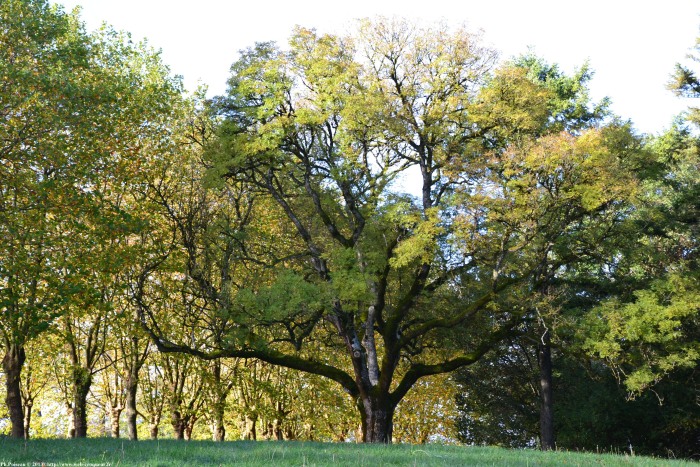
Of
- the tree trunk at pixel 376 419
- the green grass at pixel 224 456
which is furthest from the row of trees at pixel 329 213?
the green grass at pixel 224 456

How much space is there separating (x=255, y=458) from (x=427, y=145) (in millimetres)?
15196

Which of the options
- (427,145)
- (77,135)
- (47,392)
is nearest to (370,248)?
(427,145)

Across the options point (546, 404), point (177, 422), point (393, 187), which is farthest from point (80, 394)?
point (546, 404)

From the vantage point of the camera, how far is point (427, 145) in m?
23.4

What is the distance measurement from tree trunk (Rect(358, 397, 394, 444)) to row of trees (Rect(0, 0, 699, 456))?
57 millimetres

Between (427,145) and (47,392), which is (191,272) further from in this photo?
(47,392)

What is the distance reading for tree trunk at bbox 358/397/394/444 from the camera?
23.0 m

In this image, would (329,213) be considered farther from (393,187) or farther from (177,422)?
(177,422)

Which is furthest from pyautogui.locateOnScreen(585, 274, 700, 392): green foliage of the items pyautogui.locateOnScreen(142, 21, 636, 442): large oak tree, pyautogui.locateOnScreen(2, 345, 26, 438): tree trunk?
→ pyautogui.locateOnScreen(2, 345, 26, 438): tree trunk

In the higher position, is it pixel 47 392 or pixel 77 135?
pixel 77 135

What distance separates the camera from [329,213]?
85.1 ft

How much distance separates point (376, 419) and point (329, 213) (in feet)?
26.9

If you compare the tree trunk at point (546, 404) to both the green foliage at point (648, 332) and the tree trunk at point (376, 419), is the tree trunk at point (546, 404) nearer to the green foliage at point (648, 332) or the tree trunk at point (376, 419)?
the green foliage at point (648, 332)

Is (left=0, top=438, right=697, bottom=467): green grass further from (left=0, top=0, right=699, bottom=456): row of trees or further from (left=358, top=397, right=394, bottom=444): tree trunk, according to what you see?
(left=358, top=397, right=394, bottom=444): tree trunk
